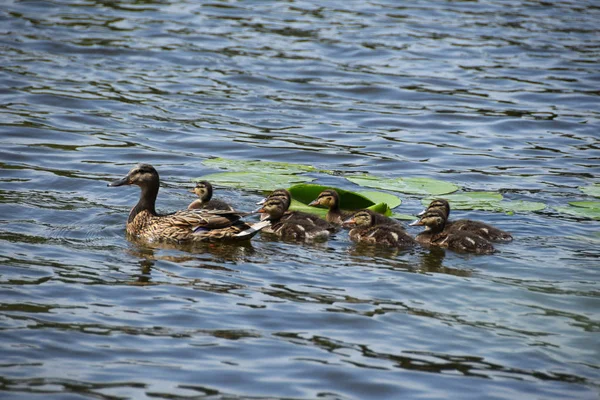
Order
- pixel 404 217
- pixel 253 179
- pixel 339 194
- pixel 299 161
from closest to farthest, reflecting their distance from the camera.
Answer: pixel 404 217
pixel 339 194
pixel 253 179
pixel 299 161

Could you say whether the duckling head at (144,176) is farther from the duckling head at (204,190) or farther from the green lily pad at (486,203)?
the green lily pad at (486,203)

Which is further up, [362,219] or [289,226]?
[362,219]

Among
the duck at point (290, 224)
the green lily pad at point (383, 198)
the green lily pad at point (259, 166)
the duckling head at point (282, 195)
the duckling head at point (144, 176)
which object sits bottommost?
the duck at point (290, 224)

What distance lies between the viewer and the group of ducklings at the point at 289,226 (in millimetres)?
8828

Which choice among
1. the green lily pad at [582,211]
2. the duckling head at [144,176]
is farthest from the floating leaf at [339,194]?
the green lily pad at [582,211]

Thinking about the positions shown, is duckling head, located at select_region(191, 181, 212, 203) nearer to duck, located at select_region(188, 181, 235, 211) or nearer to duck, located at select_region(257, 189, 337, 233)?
duck, located at select_region(188, 181, 235, 211)

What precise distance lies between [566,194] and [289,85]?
20.5 ft

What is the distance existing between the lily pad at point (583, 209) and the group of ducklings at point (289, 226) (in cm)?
112

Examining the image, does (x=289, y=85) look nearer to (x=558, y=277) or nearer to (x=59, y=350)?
(x=558, y=277)

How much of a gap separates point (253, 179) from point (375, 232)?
216cm

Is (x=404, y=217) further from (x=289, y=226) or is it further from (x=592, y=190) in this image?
(x=592, y=190)

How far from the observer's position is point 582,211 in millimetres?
9820

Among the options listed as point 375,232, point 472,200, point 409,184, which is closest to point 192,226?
point 375,232

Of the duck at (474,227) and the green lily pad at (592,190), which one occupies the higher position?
the green lily pad at (592,190)
